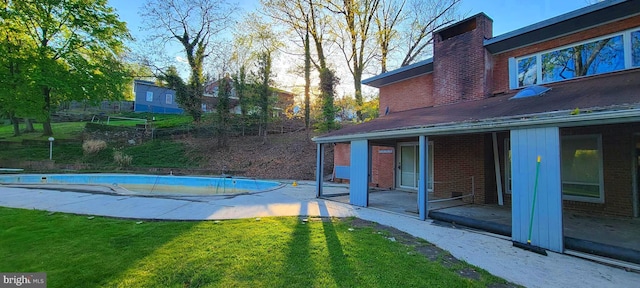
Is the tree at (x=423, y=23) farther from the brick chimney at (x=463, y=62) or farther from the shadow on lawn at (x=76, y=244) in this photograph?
the shadow on lawn at (x=76, y=244)

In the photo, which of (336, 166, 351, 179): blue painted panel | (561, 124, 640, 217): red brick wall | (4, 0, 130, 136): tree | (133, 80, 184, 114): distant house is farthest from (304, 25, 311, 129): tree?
(133, 80, 184, 114): distant house

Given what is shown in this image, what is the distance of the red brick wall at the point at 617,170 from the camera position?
6617 mm

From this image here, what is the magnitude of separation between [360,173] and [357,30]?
17474mm

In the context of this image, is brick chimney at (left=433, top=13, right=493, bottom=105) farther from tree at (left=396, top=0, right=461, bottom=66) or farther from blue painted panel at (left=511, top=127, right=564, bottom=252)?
tree at (left=396, top=0, right=461, bottom=66)

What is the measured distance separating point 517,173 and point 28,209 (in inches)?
435

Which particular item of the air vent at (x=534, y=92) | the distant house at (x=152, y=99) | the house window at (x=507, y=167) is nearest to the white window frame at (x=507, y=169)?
the house window at (x=507, y=167)

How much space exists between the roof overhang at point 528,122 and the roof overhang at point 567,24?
464cm

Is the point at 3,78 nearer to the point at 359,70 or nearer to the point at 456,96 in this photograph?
the point at 359,70

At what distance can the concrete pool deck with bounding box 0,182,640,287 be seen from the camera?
11.9ft

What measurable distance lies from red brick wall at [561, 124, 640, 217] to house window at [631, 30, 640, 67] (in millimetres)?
1624

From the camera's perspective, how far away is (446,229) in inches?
231

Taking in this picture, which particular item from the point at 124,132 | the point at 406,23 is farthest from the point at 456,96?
the point at 124,132

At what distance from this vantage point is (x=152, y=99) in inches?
1389

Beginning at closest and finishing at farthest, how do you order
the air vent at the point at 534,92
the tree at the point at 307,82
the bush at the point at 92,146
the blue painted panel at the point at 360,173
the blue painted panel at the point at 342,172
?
the air vent at the point at 534,92
the blue painted panel at the point at 360,173
the blue painted panel at the point at 342,172
the bush at the point at 92,146
the tree at the point at 307,82
